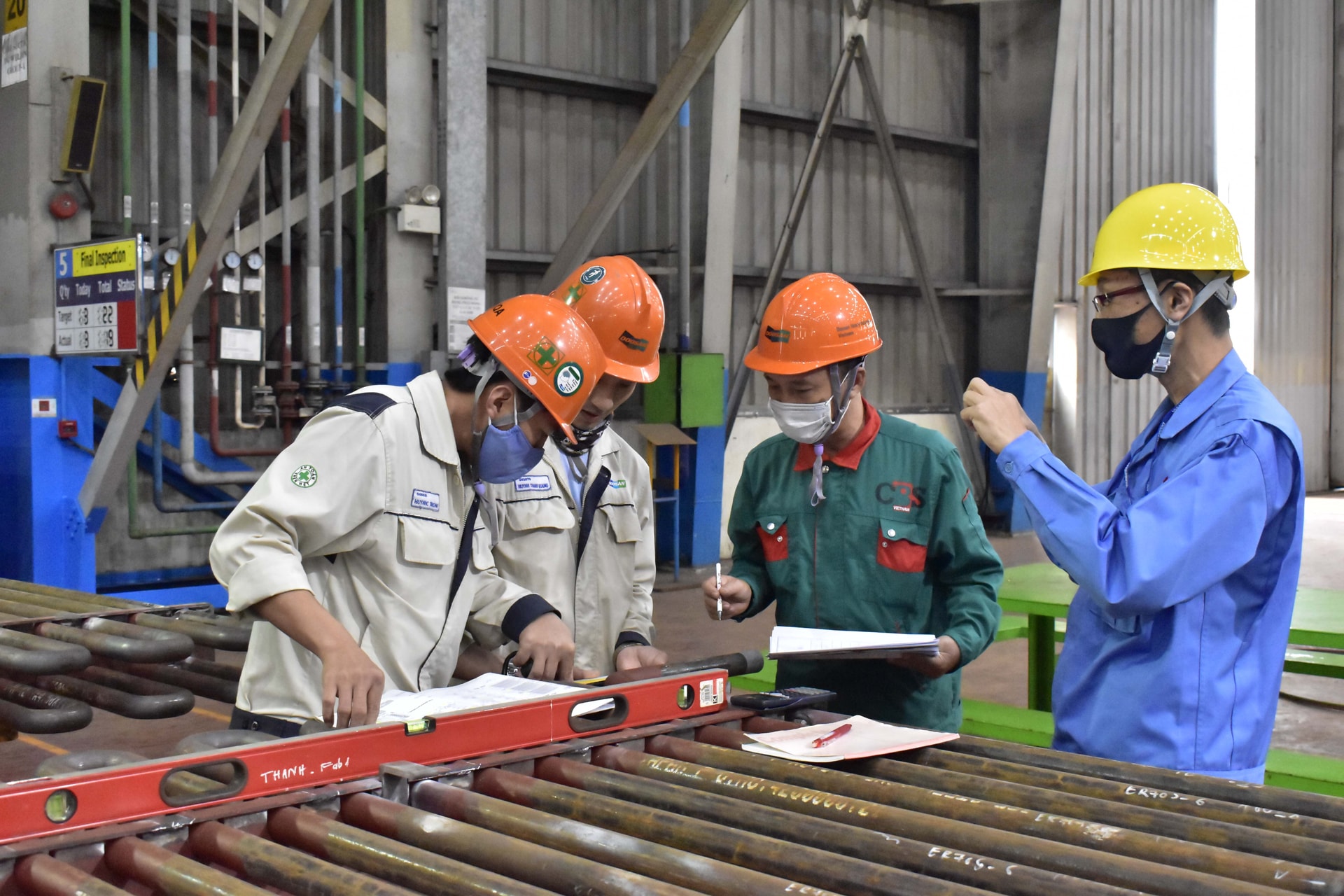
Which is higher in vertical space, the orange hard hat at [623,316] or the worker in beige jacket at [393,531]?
the orange hard hat at [623,316]

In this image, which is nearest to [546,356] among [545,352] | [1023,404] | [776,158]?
[545,352]

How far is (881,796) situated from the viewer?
4.71ft

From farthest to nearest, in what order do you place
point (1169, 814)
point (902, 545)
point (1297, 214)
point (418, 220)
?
point (1297, 214) → point (418, 220) → point (902, 545) → point (1169, 814)

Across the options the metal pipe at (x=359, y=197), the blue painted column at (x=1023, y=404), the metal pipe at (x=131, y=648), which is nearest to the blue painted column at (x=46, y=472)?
the metal pipe at (x=359, y=197)

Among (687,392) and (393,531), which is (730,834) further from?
(687,392)

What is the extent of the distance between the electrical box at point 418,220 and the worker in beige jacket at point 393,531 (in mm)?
5351

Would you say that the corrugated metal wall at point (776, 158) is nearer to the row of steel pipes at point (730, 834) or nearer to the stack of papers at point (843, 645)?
the stack of papers at point (843, 645)

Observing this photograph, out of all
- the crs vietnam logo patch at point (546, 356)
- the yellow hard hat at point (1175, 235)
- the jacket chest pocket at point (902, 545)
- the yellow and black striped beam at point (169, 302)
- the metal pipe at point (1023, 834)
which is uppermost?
the yellow and black striped beam at point (169, 302)

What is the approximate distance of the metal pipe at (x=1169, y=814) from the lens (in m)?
1.25

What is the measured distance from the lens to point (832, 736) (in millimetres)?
1666

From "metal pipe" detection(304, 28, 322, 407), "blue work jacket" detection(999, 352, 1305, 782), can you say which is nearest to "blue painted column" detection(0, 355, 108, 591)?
"metal pipe" detection(304, 28, 322, 407)

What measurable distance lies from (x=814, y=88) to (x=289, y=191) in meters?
5.26

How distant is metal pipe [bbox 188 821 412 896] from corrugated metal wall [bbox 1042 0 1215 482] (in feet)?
37.1

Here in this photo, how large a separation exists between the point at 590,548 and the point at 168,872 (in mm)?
1858
